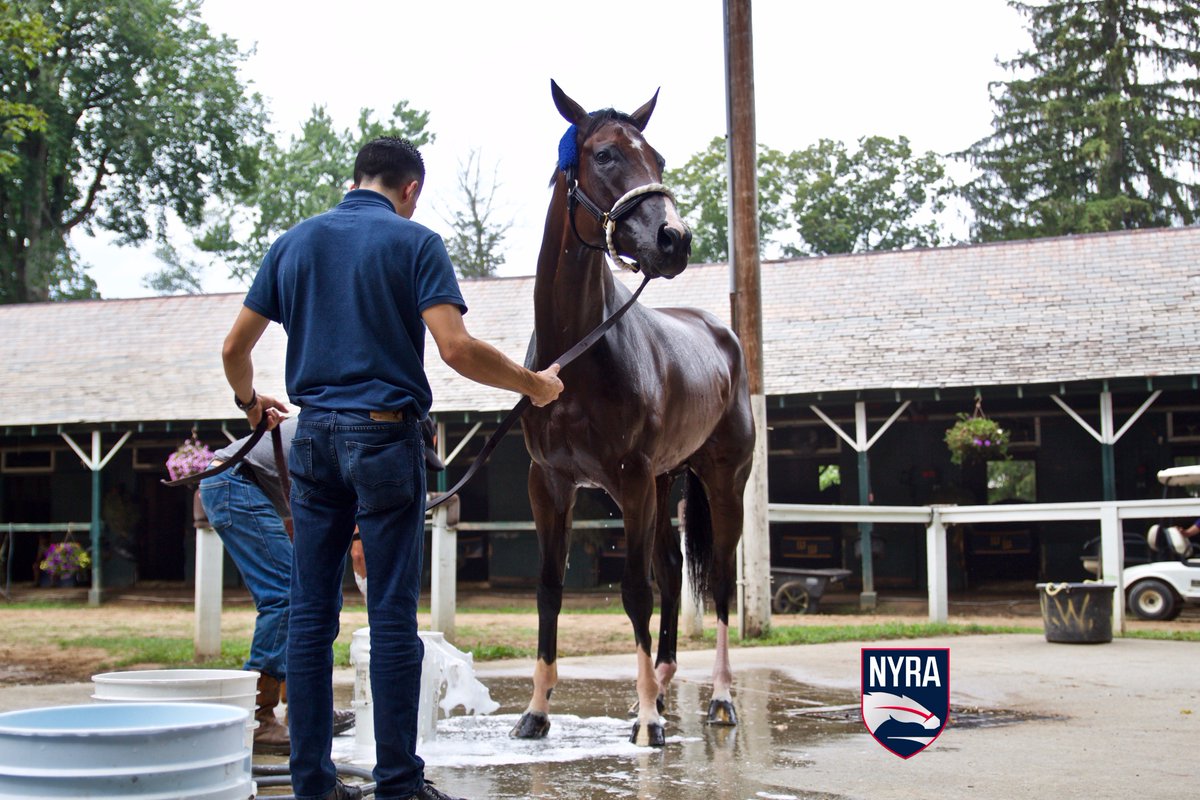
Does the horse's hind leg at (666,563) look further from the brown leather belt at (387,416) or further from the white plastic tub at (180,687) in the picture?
the brown leather belt at (387,416)

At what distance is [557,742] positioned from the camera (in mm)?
4711

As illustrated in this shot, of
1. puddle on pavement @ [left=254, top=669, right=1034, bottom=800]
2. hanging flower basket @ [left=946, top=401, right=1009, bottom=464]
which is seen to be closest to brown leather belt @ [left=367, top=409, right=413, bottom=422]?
puddle on pavement @ [left=254, top=669, right=1034, bottom=800]

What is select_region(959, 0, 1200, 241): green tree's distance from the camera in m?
35.1

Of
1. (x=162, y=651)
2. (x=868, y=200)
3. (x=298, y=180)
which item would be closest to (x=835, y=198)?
(x=868, y=200)

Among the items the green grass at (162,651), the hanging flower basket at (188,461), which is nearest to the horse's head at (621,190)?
the green grass at (162,651)

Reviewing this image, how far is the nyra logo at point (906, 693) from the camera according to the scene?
10.9 feet

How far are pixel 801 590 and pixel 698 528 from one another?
9413mm

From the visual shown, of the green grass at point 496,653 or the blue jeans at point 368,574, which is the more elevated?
the blue jeans at point 368,574

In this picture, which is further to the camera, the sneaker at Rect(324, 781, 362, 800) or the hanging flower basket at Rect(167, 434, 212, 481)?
the hanging flower basket at Rect(167, 434, 212, 481)

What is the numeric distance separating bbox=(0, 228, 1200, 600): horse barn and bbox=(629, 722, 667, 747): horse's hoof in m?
12.3

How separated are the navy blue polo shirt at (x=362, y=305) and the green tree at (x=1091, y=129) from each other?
34586 mm

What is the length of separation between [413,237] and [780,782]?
2.21 meters

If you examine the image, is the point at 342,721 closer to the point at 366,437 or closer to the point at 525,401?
the point at 525,401

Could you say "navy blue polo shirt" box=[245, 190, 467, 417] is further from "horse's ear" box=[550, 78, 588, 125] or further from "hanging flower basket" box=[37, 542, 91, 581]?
"hanging flower basket" box=[37, 542, 91, 581]
